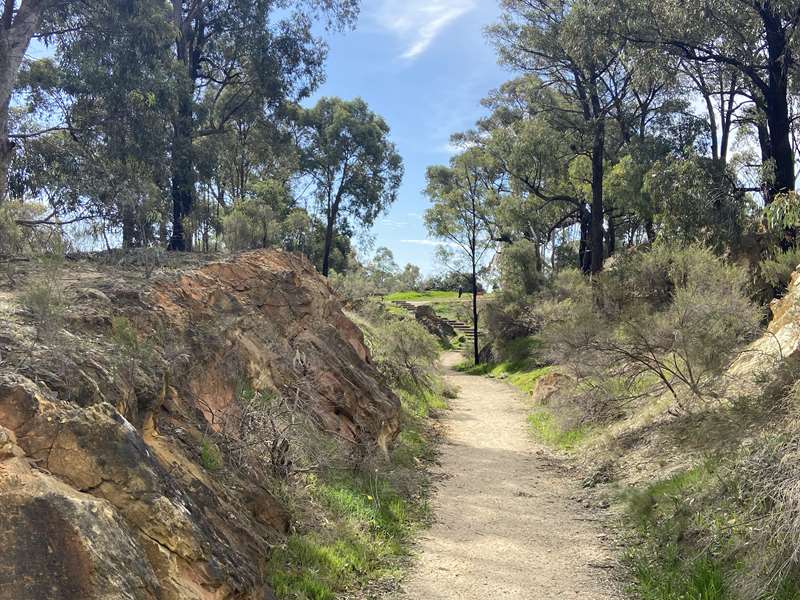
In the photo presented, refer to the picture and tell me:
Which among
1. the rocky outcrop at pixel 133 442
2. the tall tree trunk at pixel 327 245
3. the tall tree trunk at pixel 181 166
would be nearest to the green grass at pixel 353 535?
the rocky outcrop at pixel 133 442

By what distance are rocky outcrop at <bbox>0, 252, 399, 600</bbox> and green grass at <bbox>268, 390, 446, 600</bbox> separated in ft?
1.11

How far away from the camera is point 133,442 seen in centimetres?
366

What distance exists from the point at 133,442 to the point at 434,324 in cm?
4041

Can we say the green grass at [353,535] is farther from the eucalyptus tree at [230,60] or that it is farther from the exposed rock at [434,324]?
the exposed rock at [434,324]

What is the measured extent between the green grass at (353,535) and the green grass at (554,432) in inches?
156

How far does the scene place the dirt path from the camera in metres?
5.66

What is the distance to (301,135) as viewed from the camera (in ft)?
102

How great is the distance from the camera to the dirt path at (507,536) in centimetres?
566

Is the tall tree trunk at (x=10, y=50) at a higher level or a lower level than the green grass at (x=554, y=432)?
higher

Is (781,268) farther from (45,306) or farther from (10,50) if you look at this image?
(10,50)

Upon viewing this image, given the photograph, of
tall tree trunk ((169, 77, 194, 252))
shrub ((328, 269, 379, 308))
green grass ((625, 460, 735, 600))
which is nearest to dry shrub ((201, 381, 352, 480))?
green grass ((625, 460, 735, 600))

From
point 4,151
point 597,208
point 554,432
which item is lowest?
point 554,432

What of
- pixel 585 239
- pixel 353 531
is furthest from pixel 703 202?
pixel 585 239

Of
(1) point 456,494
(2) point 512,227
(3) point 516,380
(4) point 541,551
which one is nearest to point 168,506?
(4) point 541,551
